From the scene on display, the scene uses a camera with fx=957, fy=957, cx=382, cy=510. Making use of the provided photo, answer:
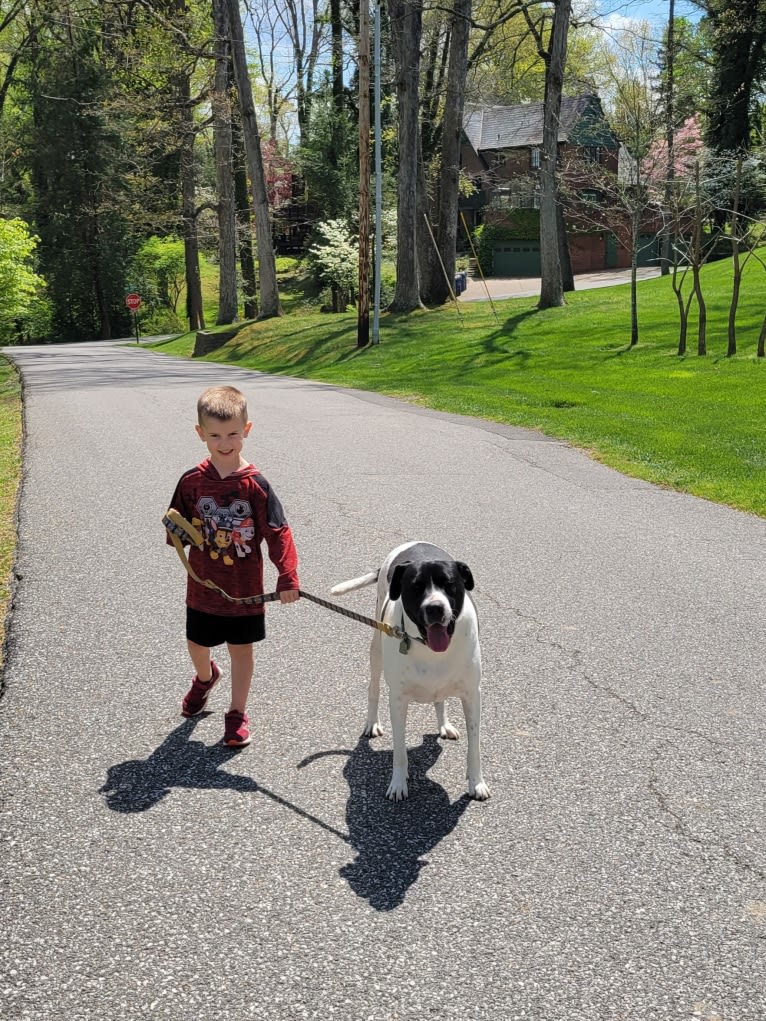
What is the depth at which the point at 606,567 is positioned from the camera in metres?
6.80

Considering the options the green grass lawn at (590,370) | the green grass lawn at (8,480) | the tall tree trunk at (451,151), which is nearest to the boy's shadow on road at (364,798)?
the green grass lawn at (8,480)

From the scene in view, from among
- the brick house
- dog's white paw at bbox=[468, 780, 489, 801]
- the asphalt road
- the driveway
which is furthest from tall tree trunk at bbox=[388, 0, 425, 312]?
dog's white paw at bbox=[468, 780, 489, 801]

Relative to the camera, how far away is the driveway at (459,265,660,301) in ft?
144

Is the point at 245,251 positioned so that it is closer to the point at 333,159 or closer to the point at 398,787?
the point at 333,159

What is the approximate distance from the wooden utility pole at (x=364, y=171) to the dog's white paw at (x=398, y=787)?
A: 22.9 meters

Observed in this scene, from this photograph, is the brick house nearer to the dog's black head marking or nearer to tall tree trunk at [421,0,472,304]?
tall tree trunk at [421,0,472,304]

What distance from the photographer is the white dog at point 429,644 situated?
3299mm

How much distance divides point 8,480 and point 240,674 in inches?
263

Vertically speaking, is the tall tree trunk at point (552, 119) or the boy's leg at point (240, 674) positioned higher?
the tall tree trunk at point (552, 119)

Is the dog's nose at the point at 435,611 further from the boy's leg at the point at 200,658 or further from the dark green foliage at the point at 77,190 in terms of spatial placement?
the dark green foliage at the point at 77,190

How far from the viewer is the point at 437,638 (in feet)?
10.8

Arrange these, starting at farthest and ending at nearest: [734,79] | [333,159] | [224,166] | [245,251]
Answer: [245,251], [333,159], [734,79], [224,166]

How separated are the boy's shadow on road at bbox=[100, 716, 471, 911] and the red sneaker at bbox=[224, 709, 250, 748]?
0.11 ft

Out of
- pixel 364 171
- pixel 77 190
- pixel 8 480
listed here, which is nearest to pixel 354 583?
pixel 8 480
